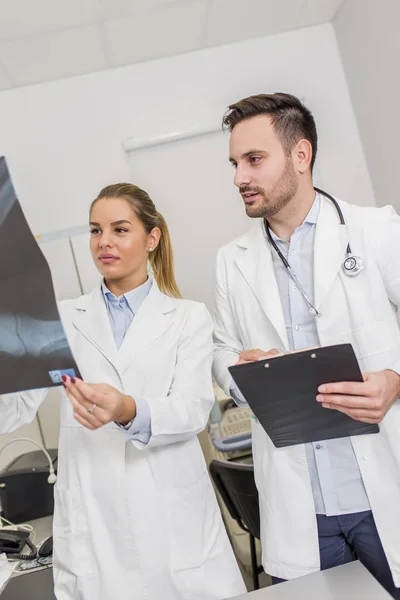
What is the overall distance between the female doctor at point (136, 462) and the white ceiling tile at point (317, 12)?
2.35m

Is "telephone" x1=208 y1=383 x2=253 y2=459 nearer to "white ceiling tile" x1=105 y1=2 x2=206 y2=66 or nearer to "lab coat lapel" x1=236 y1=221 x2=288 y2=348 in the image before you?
"lab coat lapel" x1=236 y1=221 x2=288 y2=348

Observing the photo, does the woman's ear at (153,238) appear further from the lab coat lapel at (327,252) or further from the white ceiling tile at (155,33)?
→ the white ceiling tile at (155,33)

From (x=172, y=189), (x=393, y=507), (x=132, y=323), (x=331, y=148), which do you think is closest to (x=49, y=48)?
(x=172, y=189)

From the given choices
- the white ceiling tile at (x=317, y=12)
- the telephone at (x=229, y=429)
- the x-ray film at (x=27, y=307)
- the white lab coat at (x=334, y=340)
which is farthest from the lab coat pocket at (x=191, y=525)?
the white ceiling tile at (x=317, y=12)

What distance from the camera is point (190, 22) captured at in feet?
9.21

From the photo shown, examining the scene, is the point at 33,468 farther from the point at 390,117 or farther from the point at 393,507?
the point at 390,117

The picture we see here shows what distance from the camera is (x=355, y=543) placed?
119 cm

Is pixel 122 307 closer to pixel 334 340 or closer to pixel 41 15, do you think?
pixel 334 340

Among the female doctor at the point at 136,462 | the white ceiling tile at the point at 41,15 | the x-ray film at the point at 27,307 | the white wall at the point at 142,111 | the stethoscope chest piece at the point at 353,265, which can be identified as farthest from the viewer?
the white wall at the point at 142,111

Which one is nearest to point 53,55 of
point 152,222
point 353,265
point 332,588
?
point 152,222

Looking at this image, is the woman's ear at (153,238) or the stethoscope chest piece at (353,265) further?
the woman's ear at (153,238)

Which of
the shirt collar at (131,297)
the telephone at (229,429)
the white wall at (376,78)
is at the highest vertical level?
the white wall at (376,78)

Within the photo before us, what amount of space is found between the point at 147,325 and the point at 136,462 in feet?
1.07

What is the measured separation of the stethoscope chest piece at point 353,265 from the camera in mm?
1218
